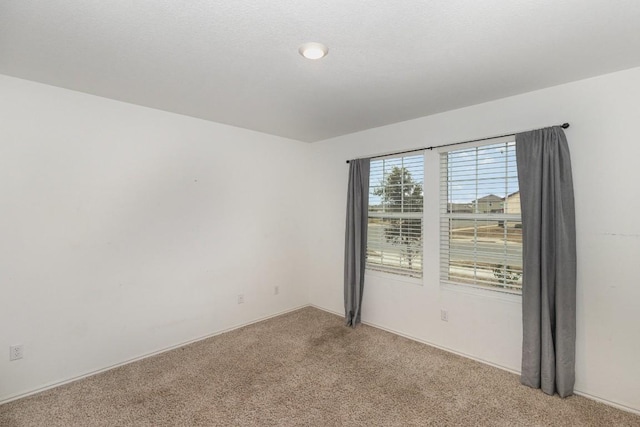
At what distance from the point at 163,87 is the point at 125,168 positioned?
2.81 feet

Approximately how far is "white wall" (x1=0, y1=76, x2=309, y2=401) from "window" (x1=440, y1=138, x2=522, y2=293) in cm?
219

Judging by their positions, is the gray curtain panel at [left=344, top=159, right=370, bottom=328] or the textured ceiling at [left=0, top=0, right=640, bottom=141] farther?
the gray curtain panel at [left=344, top=159, right=370, bottom=328]

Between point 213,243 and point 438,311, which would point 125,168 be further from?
point 438,311

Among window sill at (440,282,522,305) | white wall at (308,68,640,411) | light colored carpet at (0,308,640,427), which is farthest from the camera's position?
window sill at (440,282,522,305)

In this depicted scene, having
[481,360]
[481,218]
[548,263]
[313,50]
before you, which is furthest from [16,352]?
[548,263]

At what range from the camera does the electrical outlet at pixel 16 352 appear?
7.40 ft

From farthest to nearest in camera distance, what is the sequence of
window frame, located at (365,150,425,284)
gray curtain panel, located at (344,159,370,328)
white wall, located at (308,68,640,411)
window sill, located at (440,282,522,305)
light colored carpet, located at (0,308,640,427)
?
gray curtain panel, located at (344,159,370,328), window frame, located at (365,150,425,284), window sill, located at (440,282,522,305), white wall, located at (308,68,640,411), light colored carpet, located at (0,308,640,427)

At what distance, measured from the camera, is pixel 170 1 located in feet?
4.72

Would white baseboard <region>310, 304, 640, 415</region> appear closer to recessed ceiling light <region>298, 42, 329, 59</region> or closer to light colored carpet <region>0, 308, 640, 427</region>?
light colored carpet <region>0, 308, 640, 427</region>

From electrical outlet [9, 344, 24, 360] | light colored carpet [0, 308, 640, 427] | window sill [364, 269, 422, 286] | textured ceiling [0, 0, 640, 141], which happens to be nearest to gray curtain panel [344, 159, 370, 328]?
window sill [364, 269, 422, 286]

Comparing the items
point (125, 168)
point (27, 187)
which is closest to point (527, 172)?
point (125, 168)

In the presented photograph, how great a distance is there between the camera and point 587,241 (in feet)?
7.47

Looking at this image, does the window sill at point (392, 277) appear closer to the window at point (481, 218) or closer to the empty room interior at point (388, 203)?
A: the empty room interior at point (388, 203)

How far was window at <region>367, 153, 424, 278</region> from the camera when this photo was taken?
3346 mm
